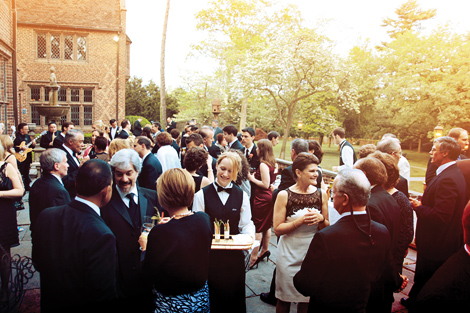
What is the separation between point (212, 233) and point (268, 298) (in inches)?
66.1

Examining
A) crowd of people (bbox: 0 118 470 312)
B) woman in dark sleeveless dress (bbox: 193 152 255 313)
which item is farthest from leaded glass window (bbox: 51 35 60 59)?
woman in dark sleeveless dress (bbox: 193 152 255 313)

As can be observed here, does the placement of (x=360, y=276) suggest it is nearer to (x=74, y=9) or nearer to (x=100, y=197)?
(x=100, y=197)

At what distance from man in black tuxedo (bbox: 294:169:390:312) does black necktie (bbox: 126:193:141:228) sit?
1.47m

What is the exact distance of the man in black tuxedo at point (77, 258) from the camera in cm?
204

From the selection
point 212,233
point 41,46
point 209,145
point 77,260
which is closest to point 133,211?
point 212,233

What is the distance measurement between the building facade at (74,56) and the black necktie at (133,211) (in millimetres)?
21573

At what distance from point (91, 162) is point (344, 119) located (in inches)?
1402

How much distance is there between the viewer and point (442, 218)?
344cm

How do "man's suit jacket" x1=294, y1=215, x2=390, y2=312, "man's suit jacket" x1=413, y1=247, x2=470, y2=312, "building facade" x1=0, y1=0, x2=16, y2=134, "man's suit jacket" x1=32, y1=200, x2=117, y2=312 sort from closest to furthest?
"man's suit jacket" x1=413, y1=247, x2=470, y2=312 → "man's suit jacket" x1=32, y1=200, x2=117, y2=312 → "man's suit jacket" x1=294, y1=215, x2=390, y2=312 → "building facade" x1=0, y1=0, x2=16, y2=134

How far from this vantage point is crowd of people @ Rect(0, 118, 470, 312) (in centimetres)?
208

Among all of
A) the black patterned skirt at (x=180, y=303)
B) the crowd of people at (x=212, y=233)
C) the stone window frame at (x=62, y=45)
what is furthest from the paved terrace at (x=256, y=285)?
the stone window frame at (x=62, y=45)

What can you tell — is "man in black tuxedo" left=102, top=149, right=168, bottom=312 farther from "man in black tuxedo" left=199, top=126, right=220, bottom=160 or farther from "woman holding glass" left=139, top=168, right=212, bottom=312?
"man in black tuxedo" left=199, top=126, right=220, bottom=160

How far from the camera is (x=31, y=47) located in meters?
22.2

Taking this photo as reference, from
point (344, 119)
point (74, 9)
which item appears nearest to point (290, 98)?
point (344, 119)
